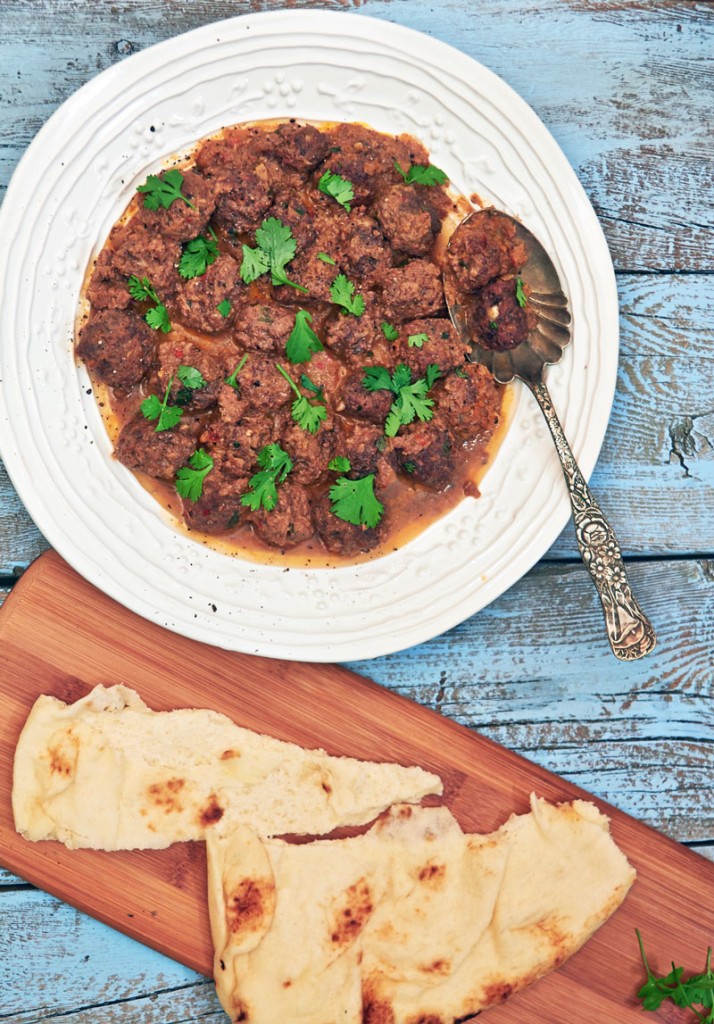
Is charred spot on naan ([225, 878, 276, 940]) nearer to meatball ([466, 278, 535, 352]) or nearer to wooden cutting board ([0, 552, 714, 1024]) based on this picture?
wooden cutting board ([0, 552, 714, 1024])

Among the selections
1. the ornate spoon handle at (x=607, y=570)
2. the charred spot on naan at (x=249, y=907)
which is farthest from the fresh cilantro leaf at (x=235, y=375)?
the charred spot on naan at (x=249, y=907)

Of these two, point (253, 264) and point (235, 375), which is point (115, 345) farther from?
point (253, 264)

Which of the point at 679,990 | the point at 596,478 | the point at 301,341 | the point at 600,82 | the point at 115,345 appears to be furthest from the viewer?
the point at 596,478

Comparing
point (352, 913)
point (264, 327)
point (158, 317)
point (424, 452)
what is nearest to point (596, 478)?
point (424, 452)

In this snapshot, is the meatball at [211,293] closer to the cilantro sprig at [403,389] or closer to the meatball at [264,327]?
the meatball at [264,327]

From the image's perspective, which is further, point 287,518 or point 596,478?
point 596,478

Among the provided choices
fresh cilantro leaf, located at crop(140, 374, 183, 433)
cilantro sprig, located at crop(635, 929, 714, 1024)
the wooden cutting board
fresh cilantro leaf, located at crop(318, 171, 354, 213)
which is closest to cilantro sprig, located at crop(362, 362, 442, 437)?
fresh cilantro leaf, located at crop(318, 171, 354, 213)

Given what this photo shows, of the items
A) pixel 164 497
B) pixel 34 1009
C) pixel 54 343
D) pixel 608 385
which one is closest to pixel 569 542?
pixel 608 385
